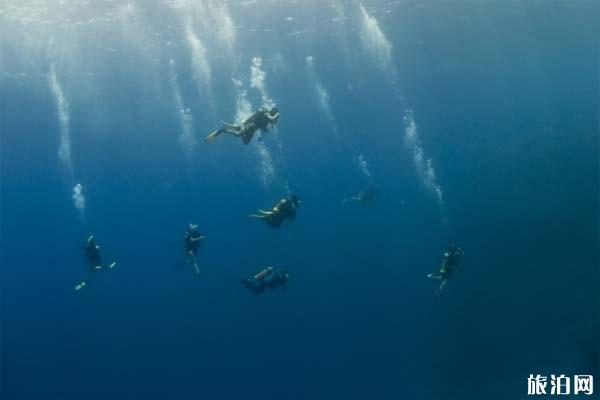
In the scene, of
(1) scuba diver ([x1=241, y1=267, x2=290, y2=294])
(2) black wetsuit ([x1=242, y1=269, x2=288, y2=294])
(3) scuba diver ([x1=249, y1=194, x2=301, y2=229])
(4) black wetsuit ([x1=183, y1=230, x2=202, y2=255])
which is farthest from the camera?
(4) black wetsuit ([x1=183, y1=230, x2=202, y2=255])

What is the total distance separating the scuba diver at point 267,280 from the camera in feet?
39.2

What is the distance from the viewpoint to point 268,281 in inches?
485

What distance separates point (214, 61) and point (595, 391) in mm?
36563

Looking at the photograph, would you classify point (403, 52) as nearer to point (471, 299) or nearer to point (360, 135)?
point (471, 299)

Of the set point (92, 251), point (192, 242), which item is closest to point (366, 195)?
point (192, 242)

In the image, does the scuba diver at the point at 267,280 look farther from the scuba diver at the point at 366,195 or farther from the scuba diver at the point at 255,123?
the scuba diver at the point at 366,195

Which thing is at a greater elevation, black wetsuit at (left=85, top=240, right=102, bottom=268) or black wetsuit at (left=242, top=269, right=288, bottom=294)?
black wetsuit at (left=85, top=240, right=102, bottom=268)

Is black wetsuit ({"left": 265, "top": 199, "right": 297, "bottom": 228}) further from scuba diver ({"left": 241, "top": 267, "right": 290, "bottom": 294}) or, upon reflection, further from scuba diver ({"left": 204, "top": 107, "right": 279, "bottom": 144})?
scuba diver ({"left": 241, "top": 267, "right": 290, "bottom": 294})

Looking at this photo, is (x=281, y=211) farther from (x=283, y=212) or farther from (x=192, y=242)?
(x=192, y=242)

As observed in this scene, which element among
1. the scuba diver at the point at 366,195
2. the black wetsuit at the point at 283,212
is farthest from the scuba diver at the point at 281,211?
the scuba diver at the point at 366,195

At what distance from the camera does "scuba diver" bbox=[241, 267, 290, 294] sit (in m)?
12.0

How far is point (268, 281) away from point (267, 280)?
46 millimetres

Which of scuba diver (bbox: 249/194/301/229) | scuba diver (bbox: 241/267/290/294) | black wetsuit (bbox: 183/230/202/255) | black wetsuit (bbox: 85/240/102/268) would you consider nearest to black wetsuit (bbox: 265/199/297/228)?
scuba diver (bbox: 249/194/301/229)

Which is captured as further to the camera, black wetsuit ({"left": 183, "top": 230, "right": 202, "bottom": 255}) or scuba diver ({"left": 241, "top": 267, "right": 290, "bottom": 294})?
black wetsuit ({"left": 183, "top": 230, "right": 202, "bottom": 255})
